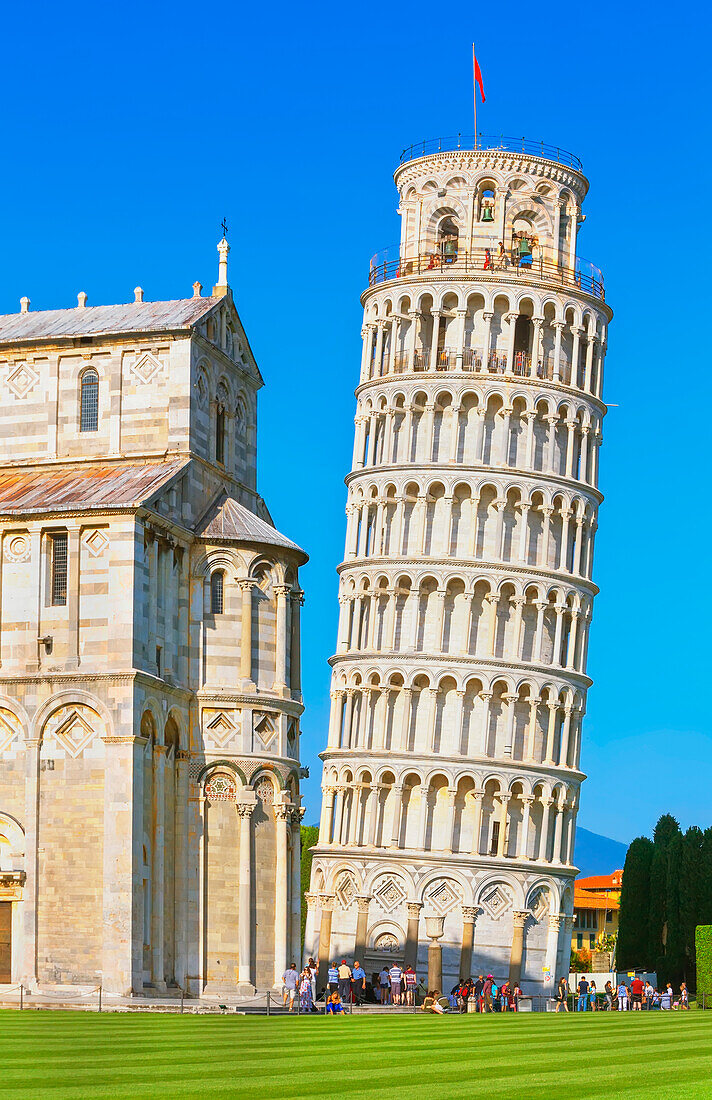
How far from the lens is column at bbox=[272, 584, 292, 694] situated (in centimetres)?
5631

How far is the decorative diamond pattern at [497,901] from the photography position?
8844 cm

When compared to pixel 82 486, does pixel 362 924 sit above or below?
below

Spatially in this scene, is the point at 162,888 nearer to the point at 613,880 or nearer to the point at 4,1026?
the point at 4,1026

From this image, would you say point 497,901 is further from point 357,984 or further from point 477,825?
point 357,984

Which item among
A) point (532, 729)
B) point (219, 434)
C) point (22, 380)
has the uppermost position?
point (22, 380)

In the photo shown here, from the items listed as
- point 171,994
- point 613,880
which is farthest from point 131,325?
point 613,880

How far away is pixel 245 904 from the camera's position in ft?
176

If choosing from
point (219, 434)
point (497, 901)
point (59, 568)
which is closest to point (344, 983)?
point (219, 434)

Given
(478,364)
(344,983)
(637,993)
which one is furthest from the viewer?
(478,364)

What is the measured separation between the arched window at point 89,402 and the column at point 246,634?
7207 millimetres

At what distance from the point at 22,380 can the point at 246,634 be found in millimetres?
11425

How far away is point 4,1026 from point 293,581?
23.8 meters

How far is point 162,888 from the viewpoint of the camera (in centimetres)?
5197

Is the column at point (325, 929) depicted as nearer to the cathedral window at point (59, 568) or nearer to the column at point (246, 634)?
the column at point (246, 634)
